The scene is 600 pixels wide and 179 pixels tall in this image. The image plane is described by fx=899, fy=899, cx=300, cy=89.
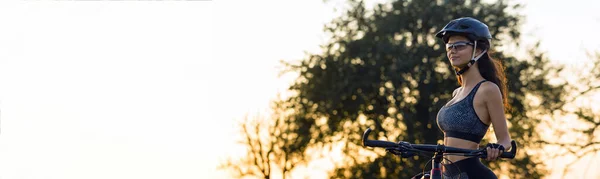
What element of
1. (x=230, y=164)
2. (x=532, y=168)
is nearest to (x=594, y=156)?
(x=532, y=168)

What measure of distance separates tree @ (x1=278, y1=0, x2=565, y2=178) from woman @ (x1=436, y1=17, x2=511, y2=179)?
84.7 ft

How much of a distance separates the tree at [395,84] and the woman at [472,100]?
25.8 meters

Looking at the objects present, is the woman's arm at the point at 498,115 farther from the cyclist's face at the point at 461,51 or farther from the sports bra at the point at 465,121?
the cyclist's face at the point at 461,51

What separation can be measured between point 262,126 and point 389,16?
7798 millimetres

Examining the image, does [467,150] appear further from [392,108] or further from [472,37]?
[392,108]

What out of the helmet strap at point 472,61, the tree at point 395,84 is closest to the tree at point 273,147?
the tree at point 395,84

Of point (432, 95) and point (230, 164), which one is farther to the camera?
point (230, 164)

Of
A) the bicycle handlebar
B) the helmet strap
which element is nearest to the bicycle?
the bicycle handlebar

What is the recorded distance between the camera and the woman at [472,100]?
620 cm

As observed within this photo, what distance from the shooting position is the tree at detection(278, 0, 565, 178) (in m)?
33.0

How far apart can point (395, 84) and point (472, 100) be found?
27.1 m

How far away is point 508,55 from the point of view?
110ft

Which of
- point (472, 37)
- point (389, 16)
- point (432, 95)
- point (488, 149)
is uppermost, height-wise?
point (389, 16)

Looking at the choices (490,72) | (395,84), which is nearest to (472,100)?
(490,72)
